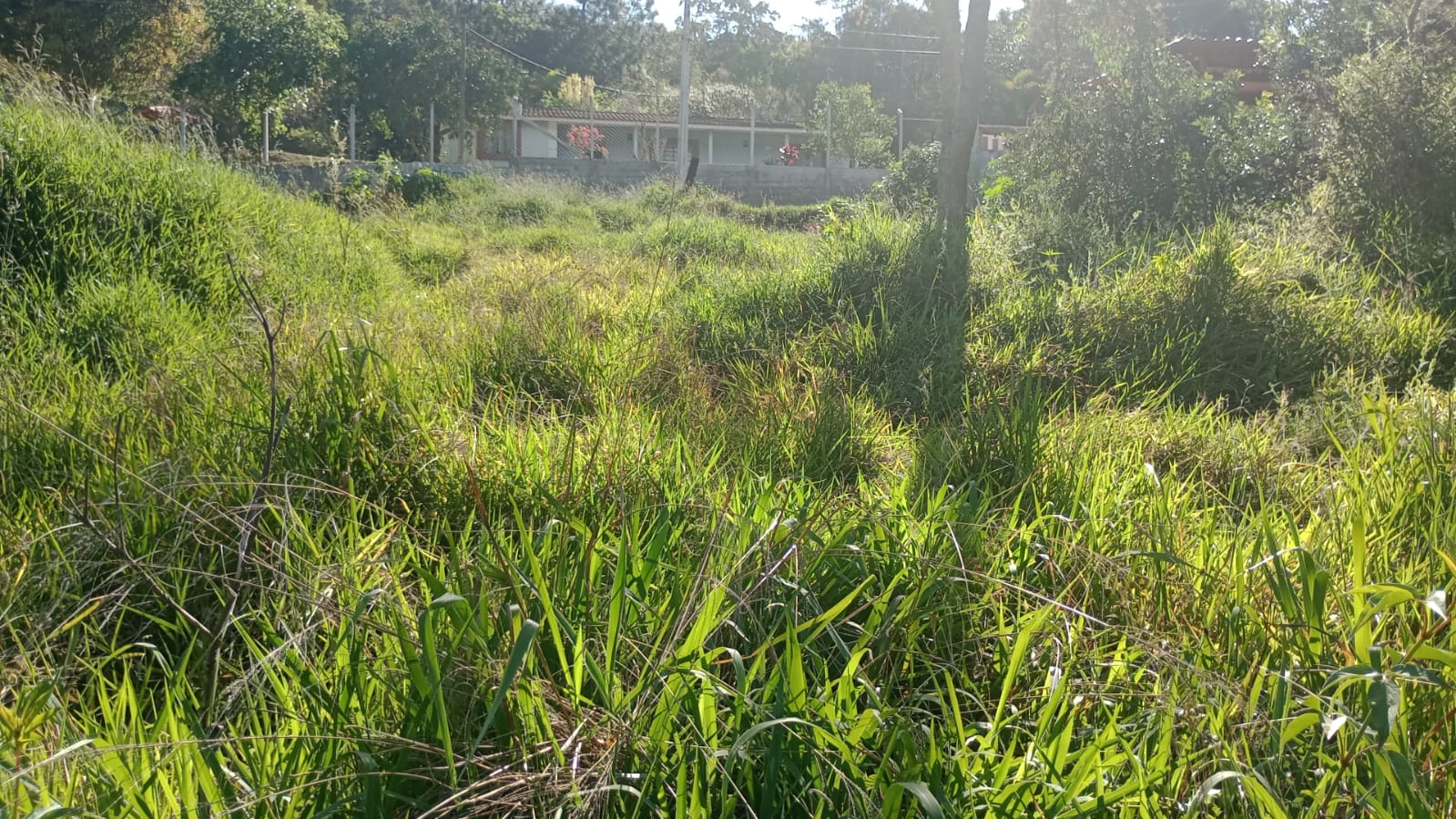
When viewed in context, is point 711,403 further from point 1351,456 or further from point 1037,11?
point 1037,11

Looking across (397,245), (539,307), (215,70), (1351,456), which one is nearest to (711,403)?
(539,307)

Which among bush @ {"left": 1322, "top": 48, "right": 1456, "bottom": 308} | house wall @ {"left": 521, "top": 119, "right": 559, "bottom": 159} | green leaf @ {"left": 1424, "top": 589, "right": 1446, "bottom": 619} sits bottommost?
green leaf @ {"left": 1424, "top": 589, "right": 1446, "bottom": 619}

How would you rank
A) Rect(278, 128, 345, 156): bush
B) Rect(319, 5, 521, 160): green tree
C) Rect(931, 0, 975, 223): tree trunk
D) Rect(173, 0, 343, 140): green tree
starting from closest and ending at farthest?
Rect(931, 0, 975, 223): tree trunk < Rect(173, 0, 343, 140): green tree < Rect(278, 128, 345, 156): bush < Rect(319, 5, 521, 160): green tree

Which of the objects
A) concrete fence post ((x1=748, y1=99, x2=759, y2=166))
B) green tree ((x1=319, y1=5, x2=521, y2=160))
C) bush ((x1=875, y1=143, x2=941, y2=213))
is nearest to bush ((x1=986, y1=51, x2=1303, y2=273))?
bush ((x1=875, y1=143, x2=941, y2=213))

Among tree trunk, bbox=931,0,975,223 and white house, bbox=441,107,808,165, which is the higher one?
white house, bbox=441,107,808,165

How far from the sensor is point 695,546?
242 cm

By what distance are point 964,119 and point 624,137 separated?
141ft

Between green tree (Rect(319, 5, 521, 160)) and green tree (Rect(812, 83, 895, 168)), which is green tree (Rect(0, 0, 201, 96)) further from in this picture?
green tree (Rect(812, 83, 895, 168))

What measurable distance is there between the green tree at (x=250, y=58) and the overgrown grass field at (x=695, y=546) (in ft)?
87.9

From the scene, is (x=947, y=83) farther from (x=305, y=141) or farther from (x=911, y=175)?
(x=305, y=141)

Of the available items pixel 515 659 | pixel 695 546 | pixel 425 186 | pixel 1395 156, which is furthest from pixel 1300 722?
pixel 425 186

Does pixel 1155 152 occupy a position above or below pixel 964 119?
below

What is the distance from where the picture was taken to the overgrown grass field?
1610 millimetres

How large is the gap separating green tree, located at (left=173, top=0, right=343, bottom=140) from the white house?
10.1 meters
